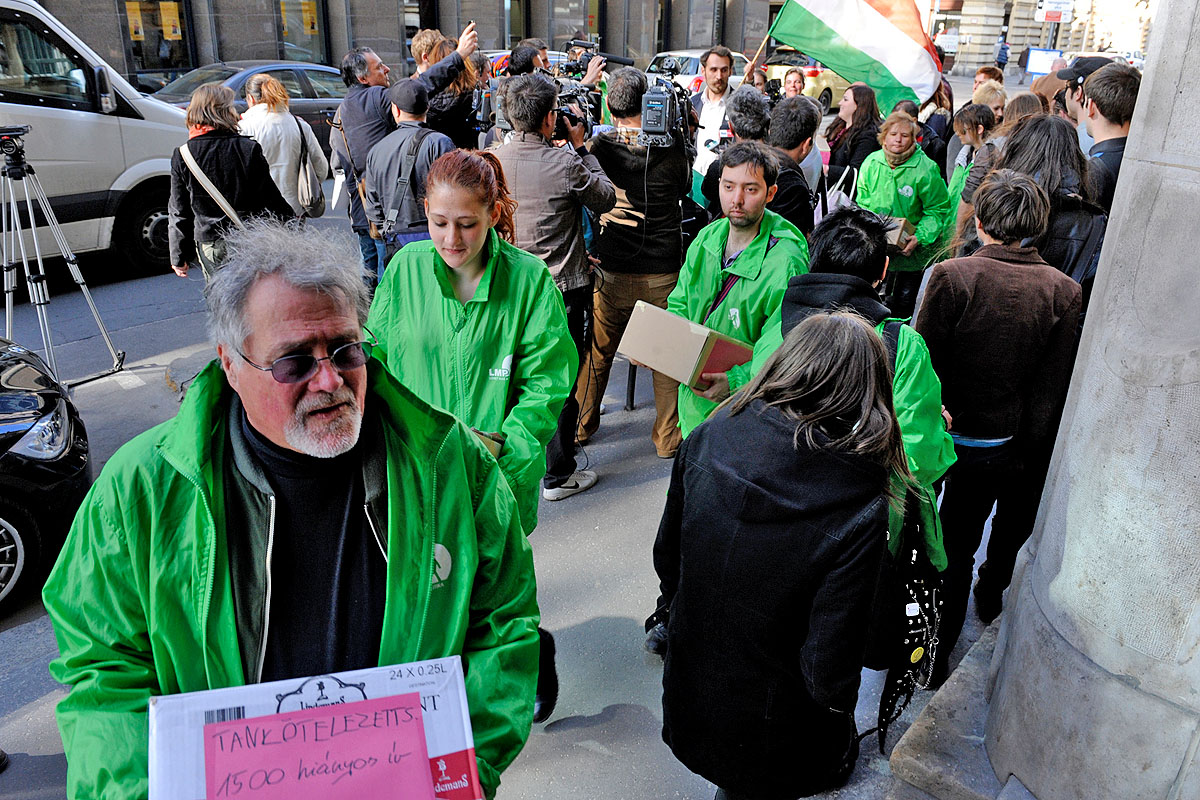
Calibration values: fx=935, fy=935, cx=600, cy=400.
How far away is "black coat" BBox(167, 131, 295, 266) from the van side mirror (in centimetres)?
329

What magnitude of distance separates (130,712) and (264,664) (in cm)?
22

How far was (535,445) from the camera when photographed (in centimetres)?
278

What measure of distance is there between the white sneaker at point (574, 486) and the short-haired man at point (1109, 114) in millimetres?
2845

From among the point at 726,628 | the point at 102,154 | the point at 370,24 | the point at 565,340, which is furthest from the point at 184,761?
the point at 370,24

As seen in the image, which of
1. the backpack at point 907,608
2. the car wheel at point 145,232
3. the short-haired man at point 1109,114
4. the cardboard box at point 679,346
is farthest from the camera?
the car wheel at point 145,232

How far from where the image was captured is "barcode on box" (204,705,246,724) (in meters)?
1.49

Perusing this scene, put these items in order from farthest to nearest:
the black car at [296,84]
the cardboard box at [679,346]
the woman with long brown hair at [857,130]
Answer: the black car at [296,84]
the woman with long brown hair at [857,130]
the cardboard box at [679,346]

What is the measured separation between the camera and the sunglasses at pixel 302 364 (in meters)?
1.67

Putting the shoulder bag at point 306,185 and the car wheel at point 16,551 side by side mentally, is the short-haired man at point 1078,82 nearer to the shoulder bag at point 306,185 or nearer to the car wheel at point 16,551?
the car wheel at point 16,551

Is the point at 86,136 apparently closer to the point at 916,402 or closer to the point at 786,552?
the point at 916,402

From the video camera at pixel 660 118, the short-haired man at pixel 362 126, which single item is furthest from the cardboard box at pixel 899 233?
the short-haired man at pixel 362 126

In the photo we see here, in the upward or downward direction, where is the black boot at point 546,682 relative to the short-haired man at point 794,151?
downward

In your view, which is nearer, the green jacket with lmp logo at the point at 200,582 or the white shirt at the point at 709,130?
the green jacket with lmp logo at the point at 200,582

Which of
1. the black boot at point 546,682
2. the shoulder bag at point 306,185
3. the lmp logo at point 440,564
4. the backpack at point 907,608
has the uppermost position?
the lmp logo at point 440,564
